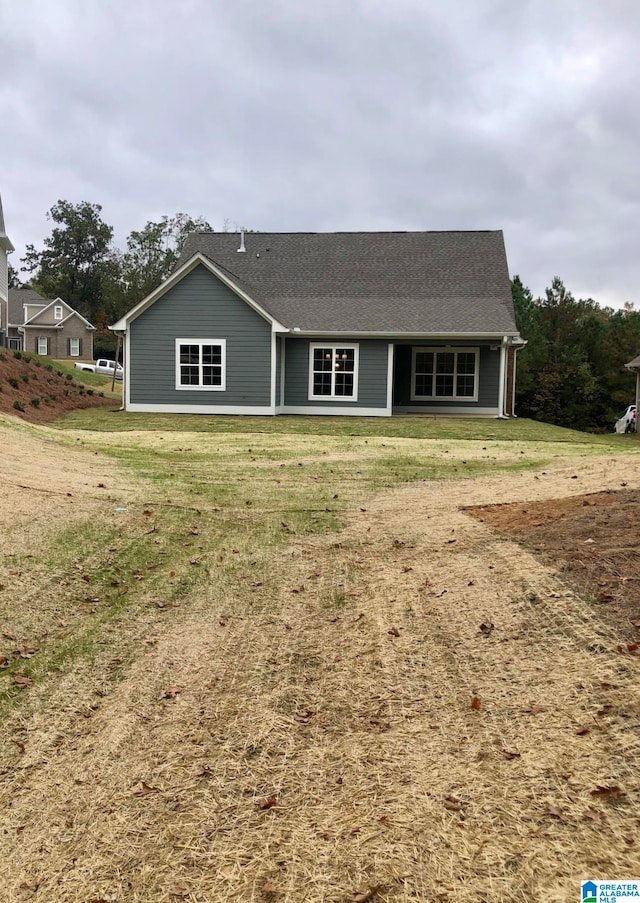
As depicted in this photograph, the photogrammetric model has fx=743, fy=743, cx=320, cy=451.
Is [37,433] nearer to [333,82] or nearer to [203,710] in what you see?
[203,710]

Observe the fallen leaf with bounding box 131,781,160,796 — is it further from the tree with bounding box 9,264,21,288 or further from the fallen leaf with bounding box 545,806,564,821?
the tree with bounding box 9,264,21,288

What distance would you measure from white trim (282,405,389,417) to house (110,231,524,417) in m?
0.03

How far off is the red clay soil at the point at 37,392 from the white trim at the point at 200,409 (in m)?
2.08

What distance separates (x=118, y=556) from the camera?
6.58m

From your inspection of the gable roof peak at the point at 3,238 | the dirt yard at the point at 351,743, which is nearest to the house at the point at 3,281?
the gable roof peak at the point at 3,238

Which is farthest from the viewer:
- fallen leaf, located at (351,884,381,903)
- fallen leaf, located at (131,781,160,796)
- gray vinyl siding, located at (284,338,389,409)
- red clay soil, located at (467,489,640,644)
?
gray vinyl siding, located at (284,338,389,409)

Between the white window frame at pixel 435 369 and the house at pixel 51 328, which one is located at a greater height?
the house at pixel 51 328

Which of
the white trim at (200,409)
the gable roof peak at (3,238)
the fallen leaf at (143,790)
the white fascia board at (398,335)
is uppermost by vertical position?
the gable roof peak at (3,238)

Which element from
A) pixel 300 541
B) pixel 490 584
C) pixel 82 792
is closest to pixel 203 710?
pixel 82 792

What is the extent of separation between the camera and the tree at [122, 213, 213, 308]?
48.7 m

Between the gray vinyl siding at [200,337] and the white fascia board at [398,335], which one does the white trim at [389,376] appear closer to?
the white fascia board at [398,335]

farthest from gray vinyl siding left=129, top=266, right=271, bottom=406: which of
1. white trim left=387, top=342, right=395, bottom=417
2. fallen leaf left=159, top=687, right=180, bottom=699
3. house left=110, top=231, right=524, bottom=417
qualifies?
fallen leaf left=159, top=687, right=180, bottom=699

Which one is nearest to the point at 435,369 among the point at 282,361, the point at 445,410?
the point at 445,410

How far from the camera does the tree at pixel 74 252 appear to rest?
78875 mm
